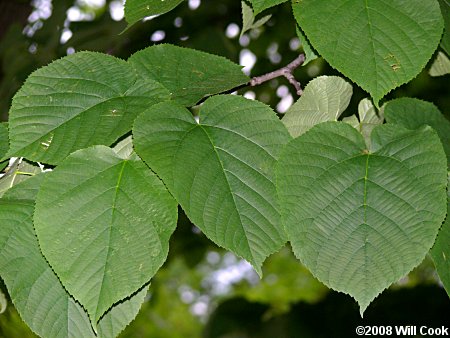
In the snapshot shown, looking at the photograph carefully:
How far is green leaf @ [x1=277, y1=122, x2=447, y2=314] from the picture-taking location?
2.42 feet

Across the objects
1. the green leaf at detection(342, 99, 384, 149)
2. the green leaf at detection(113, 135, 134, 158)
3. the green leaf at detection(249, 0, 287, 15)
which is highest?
the green leaf at detection(249, 0, 287, 15)

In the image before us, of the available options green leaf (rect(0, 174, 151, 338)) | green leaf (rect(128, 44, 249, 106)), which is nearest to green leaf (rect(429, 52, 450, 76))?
green leaf (rect(128, 44, 249, 106))

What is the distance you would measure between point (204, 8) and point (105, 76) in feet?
6.46

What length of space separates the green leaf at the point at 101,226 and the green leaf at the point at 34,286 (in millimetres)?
72

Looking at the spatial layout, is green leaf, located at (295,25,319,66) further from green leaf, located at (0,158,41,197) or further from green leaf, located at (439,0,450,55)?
green leaf, located at (0,158,41,197)

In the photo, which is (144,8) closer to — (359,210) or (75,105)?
(75,105)

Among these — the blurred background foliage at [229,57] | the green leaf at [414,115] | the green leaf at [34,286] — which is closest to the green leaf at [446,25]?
the green leaf at [414,115]

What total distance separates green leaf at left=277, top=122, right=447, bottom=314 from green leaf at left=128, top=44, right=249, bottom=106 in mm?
158

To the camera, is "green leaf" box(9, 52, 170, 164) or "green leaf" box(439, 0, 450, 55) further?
"green leaf" box(439, 0, 450, 55)

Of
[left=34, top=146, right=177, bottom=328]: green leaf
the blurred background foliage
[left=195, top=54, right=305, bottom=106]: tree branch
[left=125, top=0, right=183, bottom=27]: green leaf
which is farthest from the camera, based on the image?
the blurred background foliage

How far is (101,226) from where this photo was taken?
75cm

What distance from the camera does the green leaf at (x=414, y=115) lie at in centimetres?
87

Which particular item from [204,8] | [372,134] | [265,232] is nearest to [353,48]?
[372,134]

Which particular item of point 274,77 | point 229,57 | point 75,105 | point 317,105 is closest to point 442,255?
point 317,105
